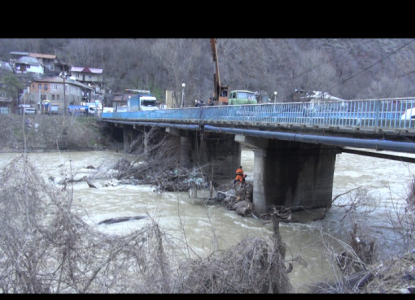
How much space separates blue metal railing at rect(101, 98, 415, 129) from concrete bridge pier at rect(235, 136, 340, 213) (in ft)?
4.57

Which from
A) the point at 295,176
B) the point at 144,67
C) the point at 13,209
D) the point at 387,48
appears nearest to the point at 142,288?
the point at 13,209

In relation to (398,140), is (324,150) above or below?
below

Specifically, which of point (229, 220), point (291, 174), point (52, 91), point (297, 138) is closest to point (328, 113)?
point (297, 138)

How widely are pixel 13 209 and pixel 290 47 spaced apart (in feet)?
246

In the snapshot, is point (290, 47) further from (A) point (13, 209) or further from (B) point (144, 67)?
(A) point (13, 209)

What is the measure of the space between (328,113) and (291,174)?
16.6 feet

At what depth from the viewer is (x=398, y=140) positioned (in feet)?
24.9

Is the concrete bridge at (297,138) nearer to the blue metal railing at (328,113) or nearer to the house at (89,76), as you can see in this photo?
the blue metal railing at (328,113)

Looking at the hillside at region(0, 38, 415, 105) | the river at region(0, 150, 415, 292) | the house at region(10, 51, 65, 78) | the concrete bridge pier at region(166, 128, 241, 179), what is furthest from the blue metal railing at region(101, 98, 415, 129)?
the house at region(10, 51, 65, 78)

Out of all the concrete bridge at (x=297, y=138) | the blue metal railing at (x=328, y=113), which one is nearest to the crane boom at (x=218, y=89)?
the concrete bridge at (x=297, y=138)

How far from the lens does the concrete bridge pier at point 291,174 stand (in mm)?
13562

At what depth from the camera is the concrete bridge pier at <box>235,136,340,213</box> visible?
13562mm

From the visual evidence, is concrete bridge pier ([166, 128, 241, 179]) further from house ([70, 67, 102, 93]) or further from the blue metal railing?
house ([70, 67, 102, 93])

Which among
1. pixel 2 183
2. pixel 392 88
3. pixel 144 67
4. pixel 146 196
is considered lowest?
pixel 146 196
